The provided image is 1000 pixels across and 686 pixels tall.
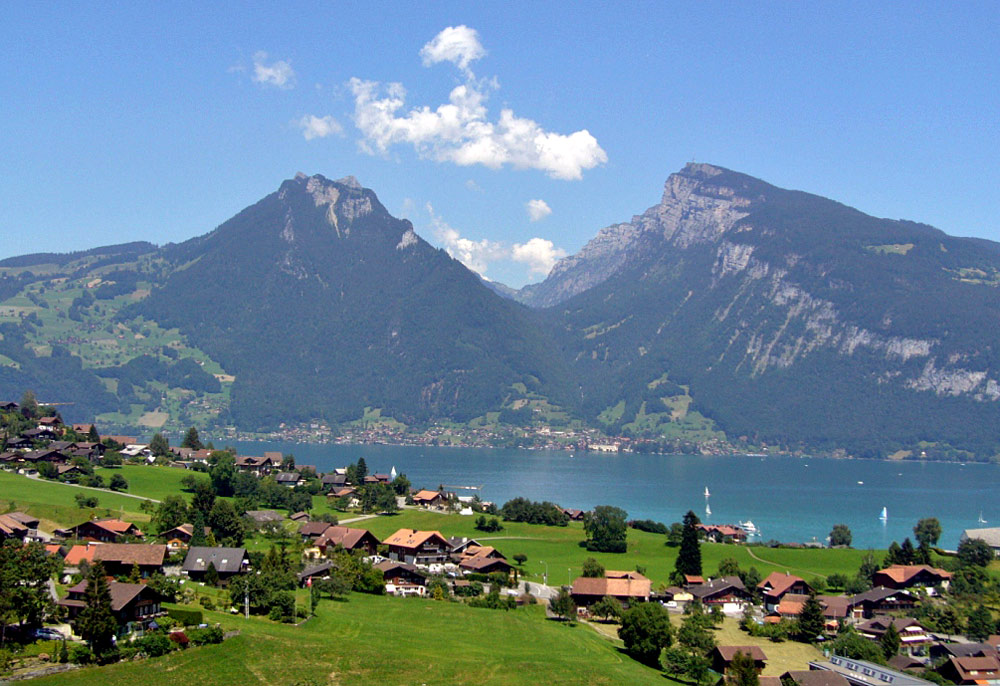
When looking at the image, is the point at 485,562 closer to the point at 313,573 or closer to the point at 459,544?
the point at 459,544

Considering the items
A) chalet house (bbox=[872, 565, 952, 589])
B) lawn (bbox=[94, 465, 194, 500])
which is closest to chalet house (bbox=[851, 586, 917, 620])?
chalet house (bbox=[872, 565, 952, 589])

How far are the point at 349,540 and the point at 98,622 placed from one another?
3324cm

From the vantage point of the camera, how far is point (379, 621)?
50250 mm

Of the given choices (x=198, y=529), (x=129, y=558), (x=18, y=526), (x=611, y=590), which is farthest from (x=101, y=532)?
(x=611, y=590)

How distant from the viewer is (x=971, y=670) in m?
50.3

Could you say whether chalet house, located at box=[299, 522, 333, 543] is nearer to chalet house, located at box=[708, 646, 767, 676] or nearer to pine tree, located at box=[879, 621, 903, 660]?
chalet house, located at box=[708, 646, 767, 676]

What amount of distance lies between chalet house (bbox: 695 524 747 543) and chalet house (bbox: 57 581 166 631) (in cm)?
6232

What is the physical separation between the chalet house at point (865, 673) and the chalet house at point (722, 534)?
43.5 metres

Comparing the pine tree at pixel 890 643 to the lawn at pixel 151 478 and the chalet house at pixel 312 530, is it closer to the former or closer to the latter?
the chalet house at pixel 312 530

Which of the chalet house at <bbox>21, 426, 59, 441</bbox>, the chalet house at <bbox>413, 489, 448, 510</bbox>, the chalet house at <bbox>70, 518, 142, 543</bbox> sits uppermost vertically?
the chalet house at <bbox>21, 426, 59, 441</bbox>

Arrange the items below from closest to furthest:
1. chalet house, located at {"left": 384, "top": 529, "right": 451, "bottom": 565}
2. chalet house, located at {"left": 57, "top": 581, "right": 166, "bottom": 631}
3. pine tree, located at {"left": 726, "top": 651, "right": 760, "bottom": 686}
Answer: chalet house, located at {"left": 57, "top": 581, "right": 166, "bottom": 631}, pine tree, located at {"left": 726, "top": 651, "right": 760, "bottom": 686}, chalet house, located at {"left": 384, "top": 529, "right": 451, "bottom": 565}

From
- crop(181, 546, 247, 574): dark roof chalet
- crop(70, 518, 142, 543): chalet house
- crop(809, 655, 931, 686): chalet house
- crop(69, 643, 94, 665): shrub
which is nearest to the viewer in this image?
crop(69, 643, 94, 665): shrub

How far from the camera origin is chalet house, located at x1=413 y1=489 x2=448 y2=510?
9975cm

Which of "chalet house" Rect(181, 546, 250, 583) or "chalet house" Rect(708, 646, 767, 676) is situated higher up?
"chalet house" Rect(181, 546, 250, 583)
